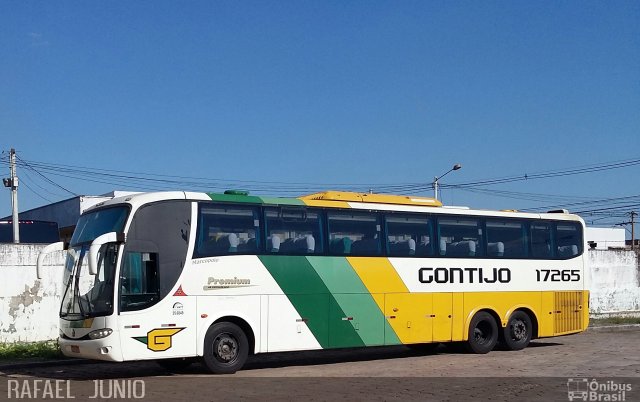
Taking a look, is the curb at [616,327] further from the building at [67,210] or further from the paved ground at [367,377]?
the building at [67,210]

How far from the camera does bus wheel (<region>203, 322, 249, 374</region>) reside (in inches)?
607

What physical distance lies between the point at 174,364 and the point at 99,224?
11.5 ft

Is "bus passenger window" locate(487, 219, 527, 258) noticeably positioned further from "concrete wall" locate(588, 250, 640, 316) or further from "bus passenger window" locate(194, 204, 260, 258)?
"concrete wall" locate(588, 250, 640, 316)

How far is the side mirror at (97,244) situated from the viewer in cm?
1355

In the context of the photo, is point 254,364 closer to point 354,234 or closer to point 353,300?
point 353,300

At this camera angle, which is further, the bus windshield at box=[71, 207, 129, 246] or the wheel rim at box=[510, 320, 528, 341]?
the wheel rim at box=[510, 320, 528, 341]

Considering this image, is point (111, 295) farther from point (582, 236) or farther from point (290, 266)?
point (582, 236)

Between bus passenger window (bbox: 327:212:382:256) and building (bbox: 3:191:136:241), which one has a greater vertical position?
building (bbox: 3:191:136:241)

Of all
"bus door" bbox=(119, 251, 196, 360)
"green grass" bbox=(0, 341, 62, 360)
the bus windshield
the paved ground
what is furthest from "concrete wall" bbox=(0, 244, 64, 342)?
"bus door" bbox=(119, 251, 196, 360)

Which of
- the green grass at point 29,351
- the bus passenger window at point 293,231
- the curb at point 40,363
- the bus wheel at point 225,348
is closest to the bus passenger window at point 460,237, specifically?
the bus passenger window at point 293,231

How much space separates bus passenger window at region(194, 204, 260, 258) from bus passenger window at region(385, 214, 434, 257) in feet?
11.4

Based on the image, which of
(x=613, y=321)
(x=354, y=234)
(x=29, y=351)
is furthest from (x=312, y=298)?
(x=613, y=321)

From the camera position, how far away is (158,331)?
14648 mm

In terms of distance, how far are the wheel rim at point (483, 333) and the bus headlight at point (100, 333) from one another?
934 centimetres
